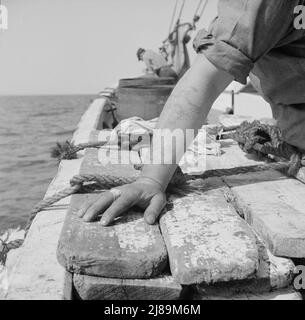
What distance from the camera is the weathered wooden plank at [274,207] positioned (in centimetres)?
137

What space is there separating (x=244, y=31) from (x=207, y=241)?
75cm

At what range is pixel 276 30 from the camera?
5.62 ft

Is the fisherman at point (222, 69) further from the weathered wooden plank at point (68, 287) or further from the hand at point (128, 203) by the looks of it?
the weathered wooden plank at point (68, 287)

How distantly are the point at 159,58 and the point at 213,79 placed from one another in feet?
16.3

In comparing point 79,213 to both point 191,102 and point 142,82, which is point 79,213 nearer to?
point 191,102

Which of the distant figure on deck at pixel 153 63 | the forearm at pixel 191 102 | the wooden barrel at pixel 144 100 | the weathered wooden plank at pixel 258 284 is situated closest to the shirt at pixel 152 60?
the distant figure on deck at pixel 153 63

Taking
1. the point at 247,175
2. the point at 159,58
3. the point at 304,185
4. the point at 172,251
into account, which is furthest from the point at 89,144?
the point at 159,58

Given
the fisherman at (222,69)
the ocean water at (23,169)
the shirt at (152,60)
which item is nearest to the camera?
the fisherman at (222,69)

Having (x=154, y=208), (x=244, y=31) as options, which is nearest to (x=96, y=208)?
(x=154, y=208)

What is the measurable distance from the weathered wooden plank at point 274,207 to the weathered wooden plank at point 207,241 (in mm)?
58

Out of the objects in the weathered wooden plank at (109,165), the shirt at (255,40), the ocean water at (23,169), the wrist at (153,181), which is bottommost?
the ocean water at (23,169)

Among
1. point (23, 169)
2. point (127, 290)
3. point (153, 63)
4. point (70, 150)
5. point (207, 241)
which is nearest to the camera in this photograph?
point (127, 290)

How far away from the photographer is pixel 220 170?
6.47 feet

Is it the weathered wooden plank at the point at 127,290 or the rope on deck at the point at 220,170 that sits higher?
the rope on deck at the point at 220,170
